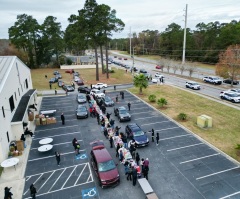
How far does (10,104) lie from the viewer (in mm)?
22953

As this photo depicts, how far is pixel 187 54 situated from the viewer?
87938mm

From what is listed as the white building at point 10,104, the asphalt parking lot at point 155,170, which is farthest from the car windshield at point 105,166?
the white building at point 10,104

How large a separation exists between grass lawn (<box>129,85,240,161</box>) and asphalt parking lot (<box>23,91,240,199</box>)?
1.44m

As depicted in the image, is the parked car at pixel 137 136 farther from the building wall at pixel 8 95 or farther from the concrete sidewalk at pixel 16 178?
the building wall at pixel 8 95

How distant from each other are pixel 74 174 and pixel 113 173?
135 inches

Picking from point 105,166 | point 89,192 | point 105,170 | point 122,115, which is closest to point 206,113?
point 122,115

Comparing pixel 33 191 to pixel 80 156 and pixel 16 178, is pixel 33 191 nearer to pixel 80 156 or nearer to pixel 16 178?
pixel 16 178

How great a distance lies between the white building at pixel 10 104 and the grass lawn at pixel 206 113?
17.9 metres

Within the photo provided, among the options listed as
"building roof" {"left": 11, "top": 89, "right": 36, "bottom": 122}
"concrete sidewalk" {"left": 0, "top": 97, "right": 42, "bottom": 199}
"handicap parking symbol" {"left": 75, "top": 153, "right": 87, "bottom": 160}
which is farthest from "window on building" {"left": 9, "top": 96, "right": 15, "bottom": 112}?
"handicap parking symbol" {"left": 75, "top": 153, "right": 87, "bottom": 160}

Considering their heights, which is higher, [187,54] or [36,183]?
[187,54]

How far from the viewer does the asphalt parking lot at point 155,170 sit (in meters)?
14.2

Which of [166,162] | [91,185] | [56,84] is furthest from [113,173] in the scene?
[56,84]

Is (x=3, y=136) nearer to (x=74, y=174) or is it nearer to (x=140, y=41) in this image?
(x=74, y=174)

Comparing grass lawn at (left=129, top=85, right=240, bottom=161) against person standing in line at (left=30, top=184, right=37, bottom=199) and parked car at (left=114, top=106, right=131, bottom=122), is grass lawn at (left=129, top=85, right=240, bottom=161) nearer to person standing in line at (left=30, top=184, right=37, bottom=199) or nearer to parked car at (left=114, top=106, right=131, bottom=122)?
parked car at (left=114, top=106, right=131, bottom=122)
